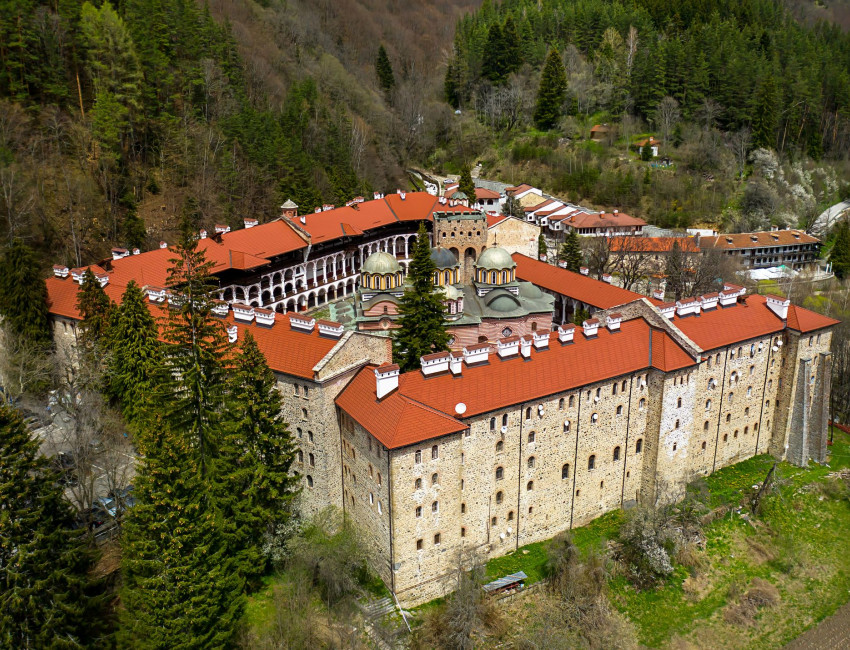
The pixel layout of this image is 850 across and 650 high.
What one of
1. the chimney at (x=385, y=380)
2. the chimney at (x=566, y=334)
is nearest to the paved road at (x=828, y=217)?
the chimney at (x=566, y=334)

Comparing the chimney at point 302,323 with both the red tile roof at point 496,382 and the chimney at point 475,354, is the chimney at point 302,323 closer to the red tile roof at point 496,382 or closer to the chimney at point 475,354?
the red tile roof at point 496,382

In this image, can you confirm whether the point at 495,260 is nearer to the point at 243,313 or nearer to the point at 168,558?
the point at 243,313

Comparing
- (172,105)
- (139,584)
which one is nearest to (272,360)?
(139,584)

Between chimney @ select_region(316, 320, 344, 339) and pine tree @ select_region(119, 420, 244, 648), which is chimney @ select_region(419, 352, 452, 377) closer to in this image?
chimney @ select_region(316, 320, 344, 339)

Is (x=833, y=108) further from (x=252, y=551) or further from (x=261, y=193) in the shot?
(x=252, y=551)

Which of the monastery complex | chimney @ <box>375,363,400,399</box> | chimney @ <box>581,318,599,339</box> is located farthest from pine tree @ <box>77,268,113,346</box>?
chimney @ <box>581,318,599,339</box>

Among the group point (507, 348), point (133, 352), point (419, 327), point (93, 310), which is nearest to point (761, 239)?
point (419, 327)

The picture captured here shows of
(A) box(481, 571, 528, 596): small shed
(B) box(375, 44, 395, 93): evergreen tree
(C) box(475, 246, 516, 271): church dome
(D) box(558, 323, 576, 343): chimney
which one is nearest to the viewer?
(A) box(481, 571, 528, 596): small shed
